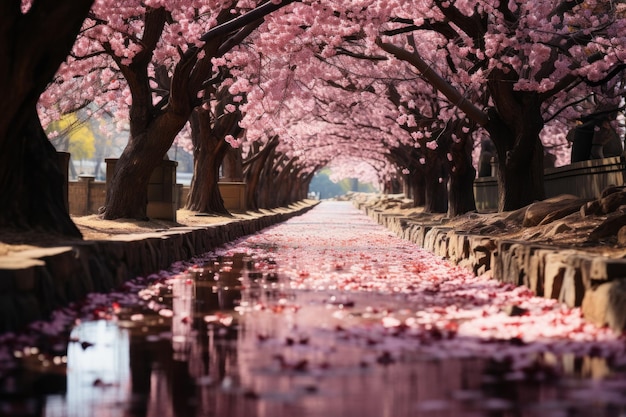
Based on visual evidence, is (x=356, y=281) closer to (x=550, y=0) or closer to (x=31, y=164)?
(x=31, y=164)

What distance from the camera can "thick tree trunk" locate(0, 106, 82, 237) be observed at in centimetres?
1144

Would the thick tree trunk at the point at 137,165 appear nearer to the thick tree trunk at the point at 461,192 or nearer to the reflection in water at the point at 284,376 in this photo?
the thick tree trunk at the point at 461,192

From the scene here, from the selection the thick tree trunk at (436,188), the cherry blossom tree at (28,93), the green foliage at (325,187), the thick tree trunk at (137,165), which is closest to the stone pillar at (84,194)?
the thick tree trunk at (436,188)

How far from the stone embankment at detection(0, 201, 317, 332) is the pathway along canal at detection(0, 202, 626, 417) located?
0.23m

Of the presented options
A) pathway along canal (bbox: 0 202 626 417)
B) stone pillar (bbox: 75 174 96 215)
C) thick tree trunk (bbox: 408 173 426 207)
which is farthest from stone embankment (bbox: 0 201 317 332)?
thick tree trunk (bbox: 408 173 426 207)

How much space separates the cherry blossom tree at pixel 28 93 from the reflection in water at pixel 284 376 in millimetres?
2877

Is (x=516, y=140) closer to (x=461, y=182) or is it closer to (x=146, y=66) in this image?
(x=146, y=66)

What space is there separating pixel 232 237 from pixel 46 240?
14738mm

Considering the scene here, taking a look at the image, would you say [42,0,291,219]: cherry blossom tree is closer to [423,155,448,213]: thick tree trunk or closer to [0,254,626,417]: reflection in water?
[0,254,626,417]: reflection in water

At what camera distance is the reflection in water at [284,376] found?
5059 millimetres

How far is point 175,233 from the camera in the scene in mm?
16688

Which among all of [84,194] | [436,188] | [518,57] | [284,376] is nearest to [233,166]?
[84,194]

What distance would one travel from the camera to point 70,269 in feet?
31.7

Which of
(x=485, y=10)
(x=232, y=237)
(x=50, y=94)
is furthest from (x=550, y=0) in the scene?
(x=50, y=94)
